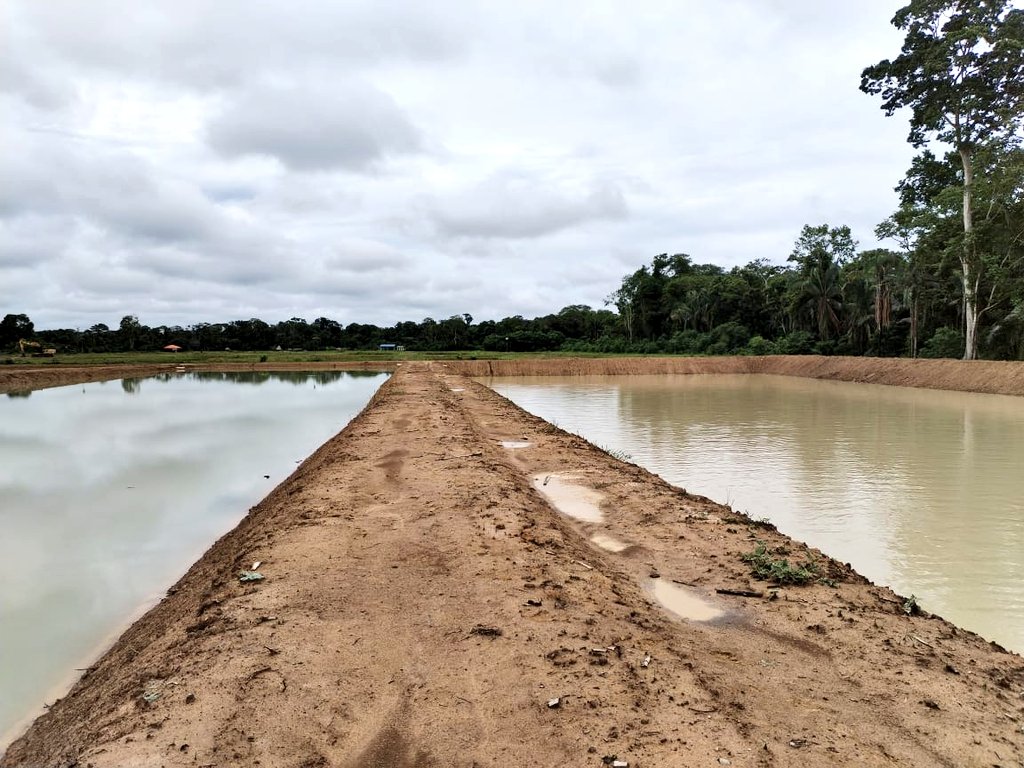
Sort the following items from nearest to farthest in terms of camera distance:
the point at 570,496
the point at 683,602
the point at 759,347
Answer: the point at 683,602 → the point at 570,496 → the point at 759,347

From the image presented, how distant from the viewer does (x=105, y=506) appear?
9.72 meters

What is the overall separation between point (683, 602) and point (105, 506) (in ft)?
29.0

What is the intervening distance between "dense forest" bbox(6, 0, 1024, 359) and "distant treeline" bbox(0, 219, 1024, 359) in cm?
14

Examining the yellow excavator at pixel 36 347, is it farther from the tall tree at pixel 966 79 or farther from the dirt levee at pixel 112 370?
the tall tree at pixel 966 79

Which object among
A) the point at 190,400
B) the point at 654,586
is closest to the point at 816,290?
the point at 190,400

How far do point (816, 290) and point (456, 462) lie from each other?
45.7m

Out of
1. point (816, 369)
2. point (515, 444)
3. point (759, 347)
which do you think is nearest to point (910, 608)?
point (515, 444)

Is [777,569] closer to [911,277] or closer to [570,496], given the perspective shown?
[570,496]

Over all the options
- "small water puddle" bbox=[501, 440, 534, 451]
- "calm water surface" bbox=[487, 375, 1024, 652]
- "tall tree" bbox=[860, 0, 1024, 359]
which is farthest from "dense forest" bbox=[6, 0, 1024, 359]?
"small water puddle" bbox=[501, 440, 534, 451]

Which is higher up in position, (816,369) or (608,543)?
(608,543)

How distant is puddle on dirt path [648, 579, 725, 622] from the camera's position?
175 inches

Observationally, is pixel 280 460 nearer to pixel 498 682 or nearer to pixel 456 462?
pixel 456 462

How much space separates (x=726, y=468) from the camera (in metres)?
11.1

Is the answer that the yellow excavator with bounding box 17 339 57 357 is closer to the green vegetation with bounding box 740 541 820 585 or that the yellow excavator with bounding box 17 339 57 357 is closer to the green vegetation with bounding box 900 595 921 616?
the green vegetation with bounding box 740 541 820 585
